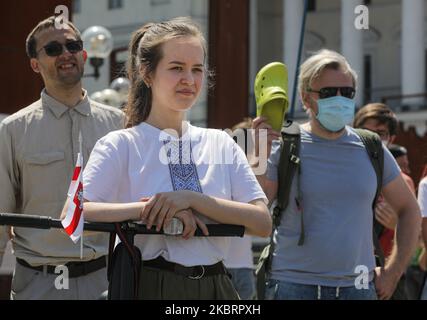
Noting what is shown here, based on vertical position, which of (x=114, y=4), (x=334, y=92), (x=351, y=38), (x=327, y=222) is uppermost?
(x=114, y=4)

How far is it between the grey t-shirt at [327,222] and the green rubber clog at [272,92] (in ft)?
0.48

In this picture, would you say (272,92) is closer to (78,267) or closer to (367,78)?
(78,267)

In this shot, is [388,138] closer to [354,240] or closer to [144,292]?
[354,240]

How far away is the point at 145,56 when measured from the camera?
3281 millimetres

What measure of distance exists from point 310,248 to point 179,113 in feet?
4.39

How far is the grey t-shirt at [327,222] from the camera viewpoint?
4.38 meters

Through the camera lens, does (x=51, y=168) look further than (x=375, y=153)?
No

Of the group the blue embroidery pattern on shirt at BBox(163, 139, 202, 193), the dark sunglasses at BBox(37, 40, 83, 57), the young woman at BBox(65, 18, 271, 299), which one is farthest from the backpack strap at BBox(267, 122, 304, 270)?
the blue embroidery pattern on shirt at BBox(163, 139, 202, 193)

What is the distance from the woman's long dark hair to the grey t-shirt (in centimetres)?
117

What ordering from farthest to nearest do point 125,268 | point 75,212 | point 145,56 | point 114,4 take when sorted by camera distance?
point 114,4 < point 145,56 < point 125,268 < point 75,212

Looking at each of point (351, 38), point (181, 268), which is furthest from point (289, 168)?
point (351, 38)

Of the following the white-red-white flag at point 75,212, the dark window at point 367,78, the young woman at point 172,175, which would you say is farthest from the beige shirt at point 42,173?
the dark window at point 367,78

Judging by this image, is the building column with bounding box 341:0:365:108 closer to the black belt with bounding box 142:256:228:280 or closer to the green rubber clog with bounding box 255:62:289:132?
the green rubber clog with bounding box 255:62:289:132

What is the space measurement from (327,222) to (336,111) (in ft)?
1.58
